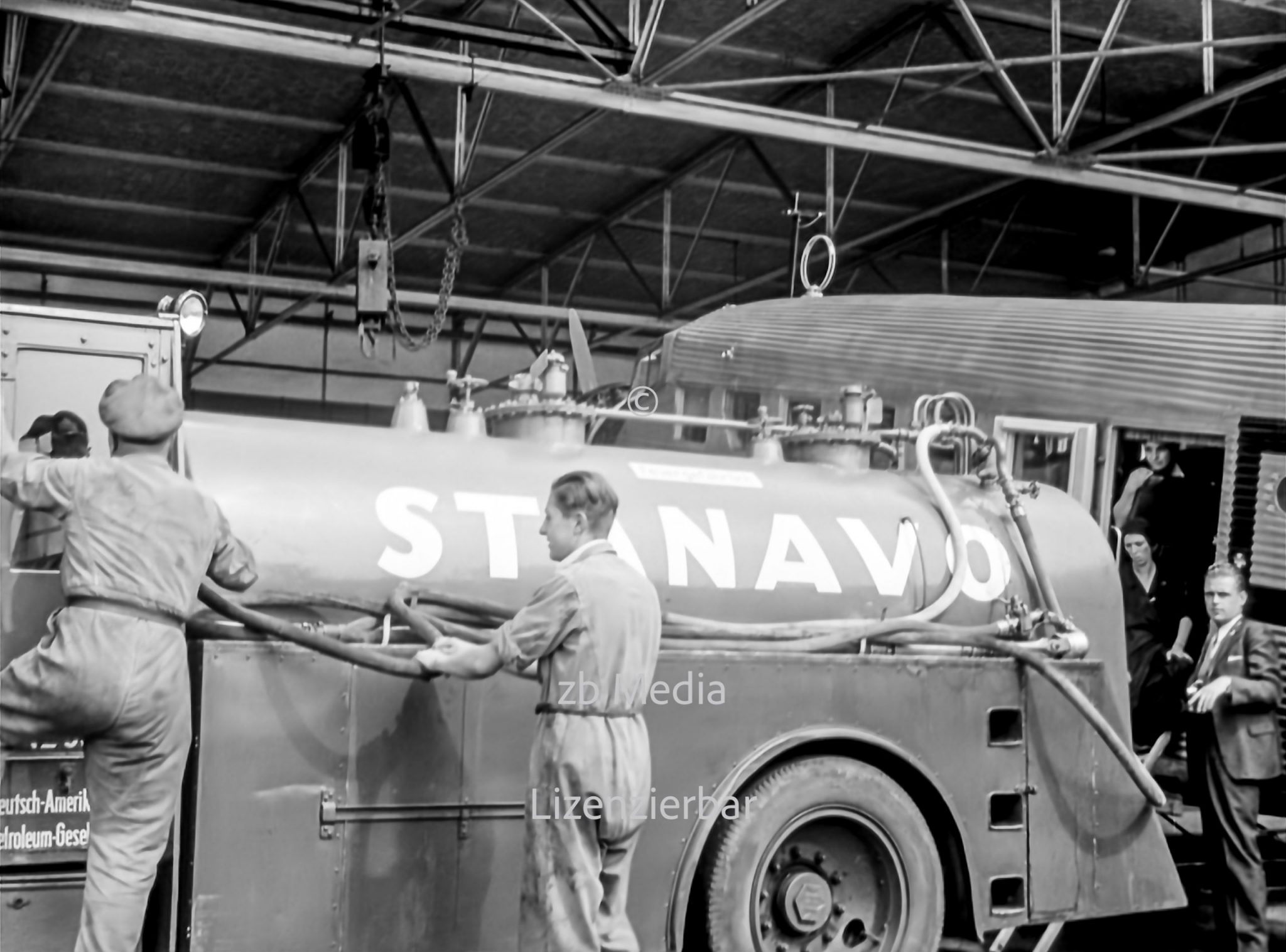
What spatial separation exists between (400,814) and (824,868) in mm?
1796

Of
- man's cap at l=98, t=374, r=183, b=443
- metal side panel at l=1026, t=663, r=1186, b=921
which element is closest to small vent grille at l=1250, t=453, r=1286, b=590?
metal side panel at l=1026, t=663, r=1186, b=921

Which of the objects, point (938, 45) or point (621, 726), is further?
point (938, 45)

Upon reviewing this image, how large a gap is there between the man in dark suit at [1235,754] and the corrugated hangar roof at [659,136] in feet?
21.3

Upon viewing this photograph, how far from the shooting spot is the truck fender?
216 inches

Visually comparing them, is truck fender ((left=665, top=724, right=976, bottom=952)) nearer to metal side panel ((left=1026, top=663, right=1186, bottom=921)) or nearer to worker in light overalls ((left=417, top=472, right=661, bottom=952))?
metal side panel ((left=1026, top=663, right=1186, bottom=921))

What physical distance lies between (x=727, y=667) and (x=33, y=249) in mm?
17763

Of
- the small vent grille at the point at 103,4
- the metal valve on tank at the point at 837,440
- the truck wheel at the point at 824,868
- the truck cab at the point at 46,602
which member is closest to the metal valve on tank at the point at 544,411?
the metal valve on tank at the point at 837,440

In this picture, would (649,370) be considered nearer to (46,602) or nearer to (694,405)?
(694,405)

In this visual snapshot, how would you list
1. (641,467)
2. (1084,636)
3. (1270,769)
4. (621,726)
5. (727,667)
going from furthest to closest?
(1270,769)
(1084,636)
(641,467)
(727,667)
(621,726)

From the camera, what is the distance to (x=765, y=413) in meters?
6.69

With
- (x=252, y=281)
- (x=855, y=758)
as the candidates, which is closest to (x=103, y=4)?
(x=855, y=758)

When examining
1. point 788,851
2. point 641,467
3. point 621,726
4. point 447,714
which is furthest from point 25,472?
point 788,851

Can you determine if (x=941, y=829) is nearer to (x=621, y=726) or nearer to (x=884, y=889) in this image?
(x=884, y=889)

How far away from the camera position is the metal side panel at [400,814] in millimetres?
4961
